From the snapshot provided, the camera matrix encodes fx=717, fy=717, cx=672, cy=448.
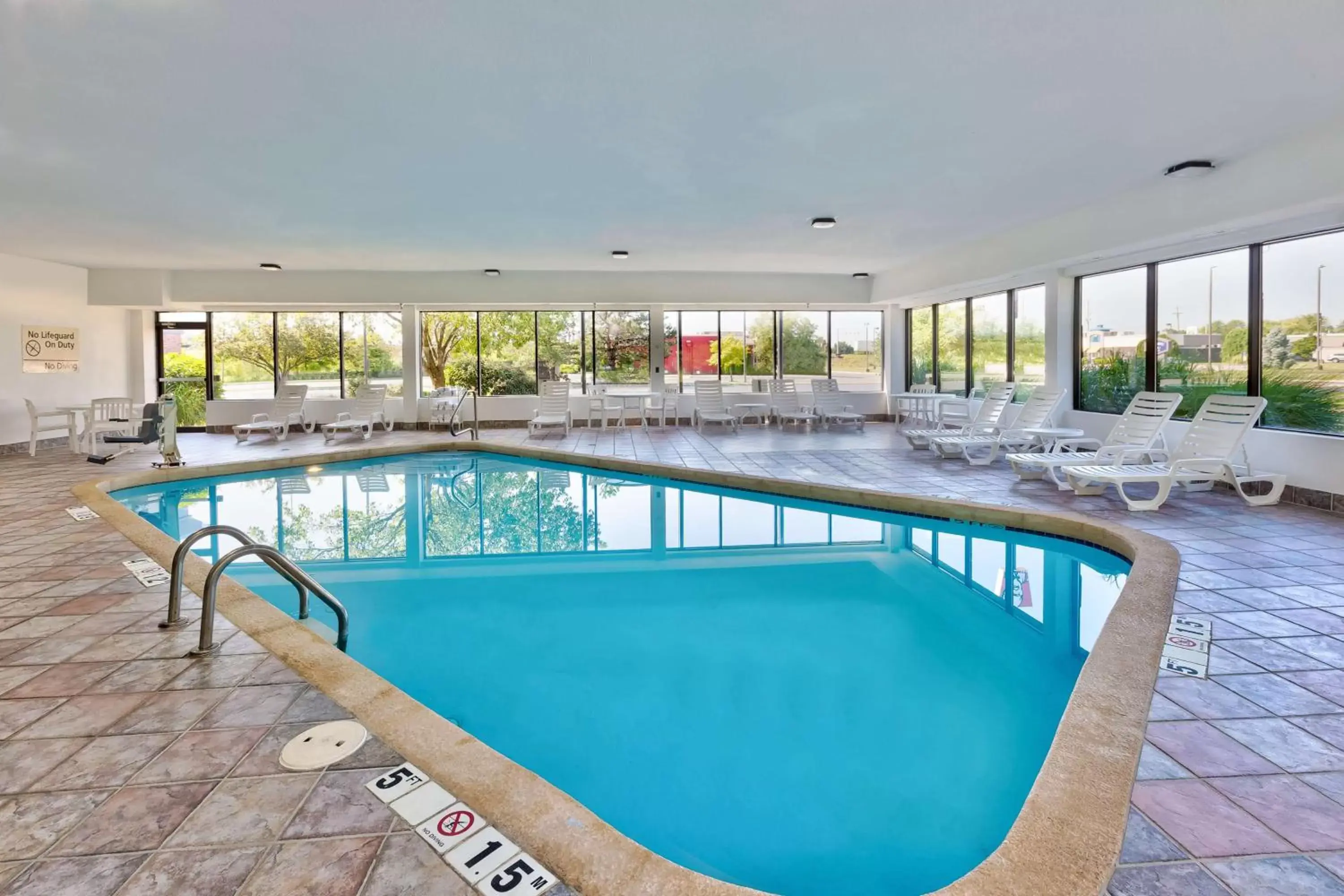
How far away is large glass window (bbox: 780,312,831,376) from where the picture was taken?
1312 cm

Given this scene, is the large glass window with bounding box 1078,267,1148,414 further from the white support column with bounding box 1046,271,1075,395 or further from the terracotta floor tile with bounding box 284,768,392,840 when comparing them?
the terracotta floor tile with bounding box 284,768,392,840

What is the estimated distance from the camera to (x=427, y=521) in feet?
19.8

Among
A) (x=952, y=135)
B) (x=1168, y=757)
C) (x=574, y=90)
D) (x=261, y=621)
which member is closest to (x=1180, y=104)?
(x=952, y=135)

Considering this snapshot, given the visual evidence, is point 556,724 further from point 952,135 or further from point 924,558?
point 952,135

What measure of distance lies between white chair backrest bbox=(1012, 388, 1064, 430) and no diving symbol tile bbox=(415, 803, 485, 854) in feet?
25.1

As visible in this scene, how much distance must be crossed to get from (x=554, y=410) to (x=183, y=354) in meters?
6.40

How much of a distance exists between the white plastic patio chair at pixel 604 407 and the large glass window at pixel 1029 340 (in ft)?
19.2

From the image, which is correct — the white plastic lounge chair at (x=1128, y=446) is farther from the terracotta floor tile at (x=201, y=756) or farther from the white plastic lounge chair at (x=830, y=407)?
the terracotta floor tile at (x=201, y=756)

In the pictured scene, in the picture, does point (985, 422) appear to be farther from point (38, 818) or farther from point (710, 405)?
point (38, 818)

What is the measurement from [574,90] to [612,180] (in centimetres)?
192

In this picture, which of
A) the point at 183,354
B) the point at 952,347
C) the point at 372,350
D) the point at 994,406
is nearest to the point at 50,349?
the point at 183,354

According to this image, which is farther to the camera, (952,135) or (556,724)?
(952,135)

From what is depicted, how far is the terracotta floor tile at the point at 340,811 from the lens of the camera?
1.60m

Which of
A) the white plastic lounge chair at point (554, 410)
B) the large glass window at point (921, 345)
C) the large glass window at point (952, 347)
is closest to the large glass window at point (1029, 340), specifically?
the large glass window at point (952, 347)
